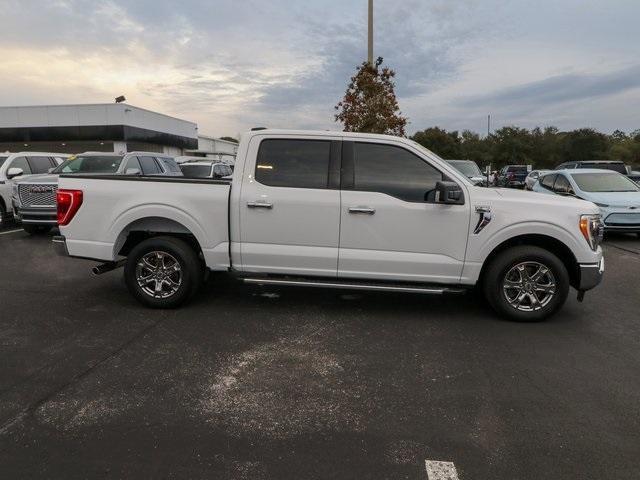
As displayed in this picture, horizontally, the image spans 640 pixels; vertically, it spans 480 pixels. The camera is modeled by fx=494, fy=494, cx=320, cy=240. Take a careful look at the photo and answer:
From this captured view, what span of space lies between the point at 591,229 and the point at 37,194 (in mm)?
10603

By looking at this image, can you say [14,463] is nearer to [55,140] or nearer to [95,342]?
[95,342]

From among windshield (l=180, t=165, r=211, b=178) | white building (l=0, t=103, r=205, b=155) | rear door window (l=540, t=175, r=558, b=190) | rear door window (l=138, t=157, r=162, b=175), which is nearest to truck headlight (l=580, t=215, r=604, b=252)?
rear door window (l=540, t=175, r=558, b=190)

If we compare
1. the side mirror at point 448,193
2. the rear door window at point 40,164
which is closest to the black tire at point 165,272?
the side mirror at point 448,193

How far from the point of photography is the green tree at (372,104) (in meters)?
19.6

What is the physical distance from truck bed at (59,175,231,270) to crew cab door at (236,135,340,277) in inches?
11.4

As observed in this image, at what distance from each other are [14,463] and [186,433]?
963mm

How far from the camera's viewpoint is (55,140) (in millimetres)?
46750

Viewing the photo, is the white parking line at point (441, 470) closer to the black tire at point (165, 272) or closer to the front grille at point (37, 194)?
the black tire at point (165, 272)

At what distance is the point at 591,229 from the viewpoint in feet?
17.4

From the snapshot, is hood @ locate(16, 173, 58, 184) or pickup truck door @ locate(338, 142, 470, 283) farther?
hood @ locate(16, 173, 58, 184)

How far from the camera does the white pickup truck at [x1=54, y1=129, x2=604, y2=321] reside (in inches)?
208

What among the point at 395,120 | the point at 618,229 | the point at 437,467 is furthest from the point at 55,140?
the point at 437,467

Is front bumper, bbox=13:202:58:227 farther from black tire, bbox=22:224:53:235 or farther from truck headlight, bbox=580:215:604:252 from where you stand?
truck headlight, bbox=580:215:604:252

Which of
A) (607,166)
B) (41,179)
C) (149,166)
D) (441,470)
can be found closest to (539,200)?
(441,470)
